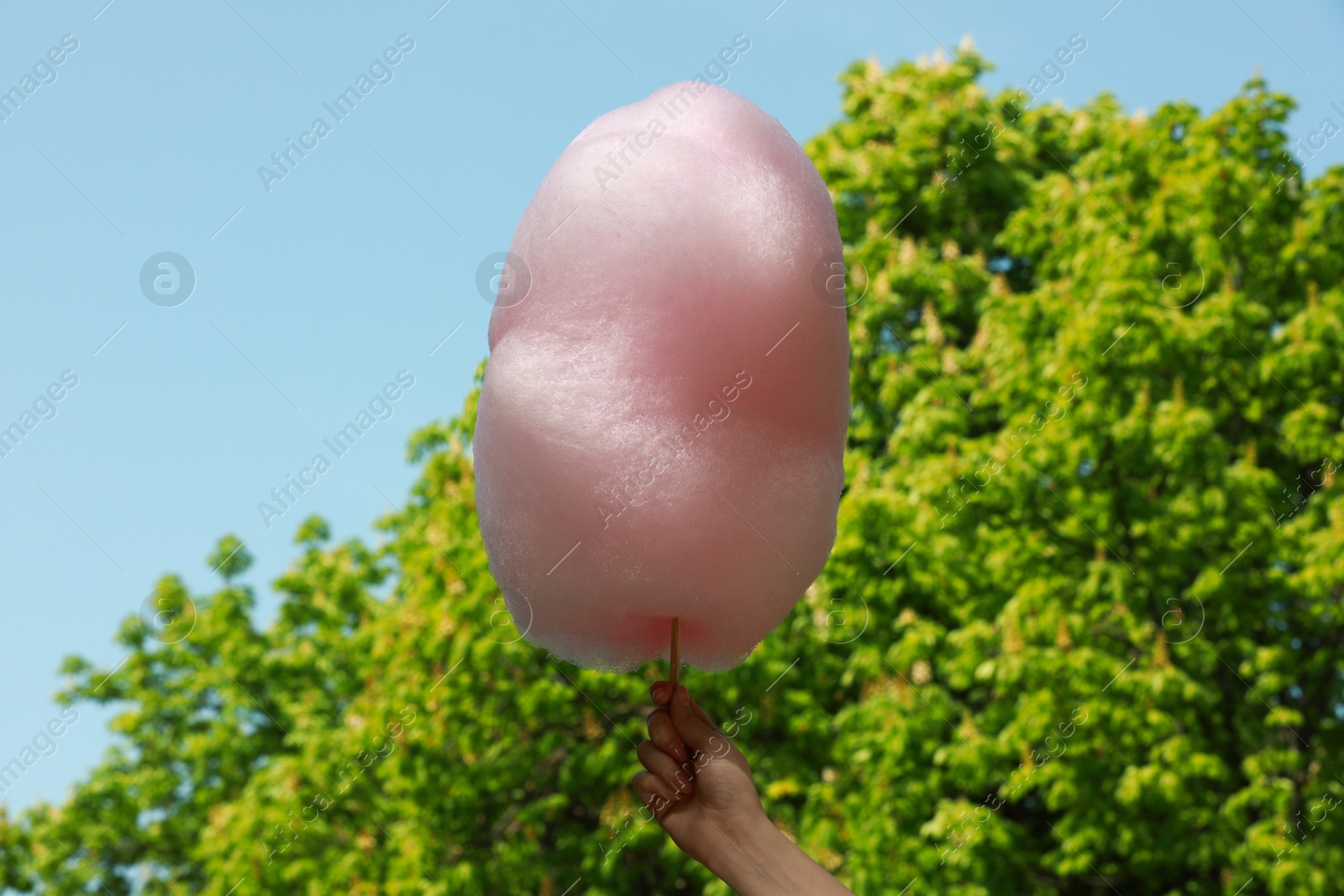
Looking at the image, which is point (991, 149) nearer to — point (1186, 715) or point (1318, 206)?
point (1318, 206)

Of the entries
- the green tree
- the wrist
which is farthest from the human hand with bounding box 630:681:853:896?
the green tree

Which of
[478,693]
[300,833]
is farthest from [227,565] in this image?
[478,693]

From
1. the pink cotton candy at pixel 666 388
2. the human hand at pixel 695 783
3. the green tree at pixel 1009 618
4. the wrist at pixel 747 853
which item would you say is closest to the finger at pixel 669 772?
the human hand at pixel 695 783

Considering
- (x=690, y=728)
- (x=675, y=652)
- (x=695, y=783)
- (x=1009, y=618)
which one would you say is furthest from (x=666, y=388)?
(x=1009, y=618)

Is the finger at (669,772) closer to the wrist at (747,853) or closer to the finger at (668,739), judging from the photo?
the finger at (668,739)

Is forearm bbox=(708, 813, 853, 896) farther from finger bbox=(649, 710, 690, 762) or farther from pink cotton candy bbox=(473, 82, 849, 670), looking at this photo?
pink cotton candy bbox=(473, 82, 849, 670)

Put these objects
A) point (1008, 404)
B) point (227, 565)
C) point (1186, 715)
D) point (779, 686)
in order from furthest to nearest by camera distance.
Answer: point (227, 565) → point (779, 686) → point (1008, 404) → point (1186, 715)
